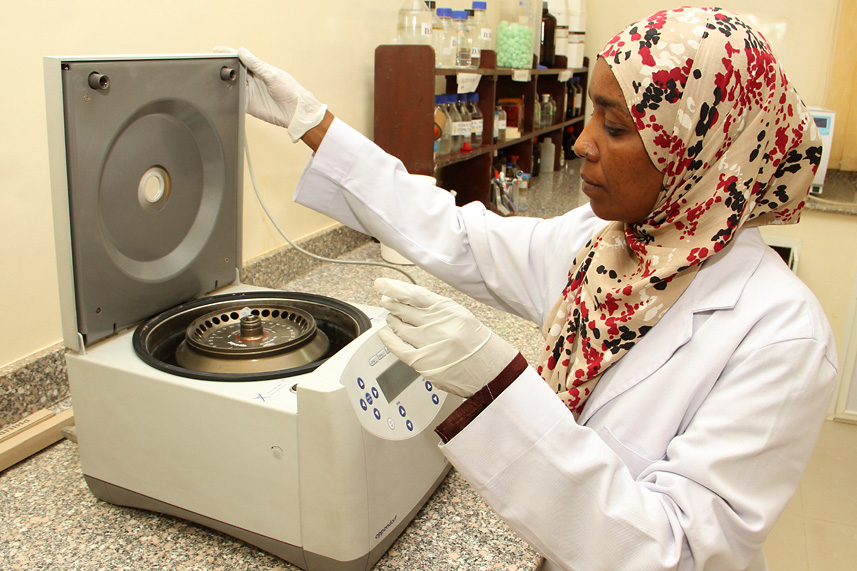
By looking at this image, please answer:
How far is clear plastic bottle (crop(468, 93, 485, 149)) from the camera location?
230cm

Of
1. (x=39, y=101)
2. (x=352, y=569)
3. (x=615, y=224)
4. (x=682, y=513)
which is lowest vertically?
(x=352, y=569)

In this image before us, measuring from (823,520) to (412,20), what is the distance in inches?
87.1

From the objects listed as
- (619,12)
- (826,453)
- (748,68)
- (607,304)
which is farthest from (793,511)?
(619,12)

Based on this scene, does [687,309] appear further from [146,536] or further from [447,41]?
[447,41]

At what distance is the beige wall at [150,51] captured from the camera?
1012 mm

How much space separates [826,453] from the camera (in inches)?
104

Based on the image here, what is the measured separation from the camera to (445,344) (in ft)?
2.29

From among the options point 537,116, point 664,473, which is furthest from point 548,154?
point 664,473

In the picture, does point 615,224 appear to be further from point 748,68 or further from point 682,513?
point 682,513

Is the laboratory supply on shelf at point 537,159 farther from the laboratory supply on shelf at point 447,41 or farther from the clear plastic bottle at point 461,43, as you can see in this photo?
the laboratory supply on shelf at point 447,41

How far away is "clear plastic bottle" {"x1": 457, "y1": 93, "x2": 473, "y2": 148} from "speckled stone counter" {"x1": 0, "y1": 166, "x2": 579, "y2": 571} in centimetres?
151

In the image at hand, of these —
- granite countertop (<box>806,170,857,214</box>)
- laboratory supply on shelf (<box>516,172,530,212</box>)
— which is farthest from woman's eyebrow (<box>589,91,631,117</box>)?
granite countertop (<box>806,170,857,214</box>)

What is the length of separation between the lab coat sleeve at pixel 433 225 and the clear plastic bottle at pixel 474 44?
1179 millimetres

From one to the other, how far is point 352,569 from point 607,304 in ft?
1.53
